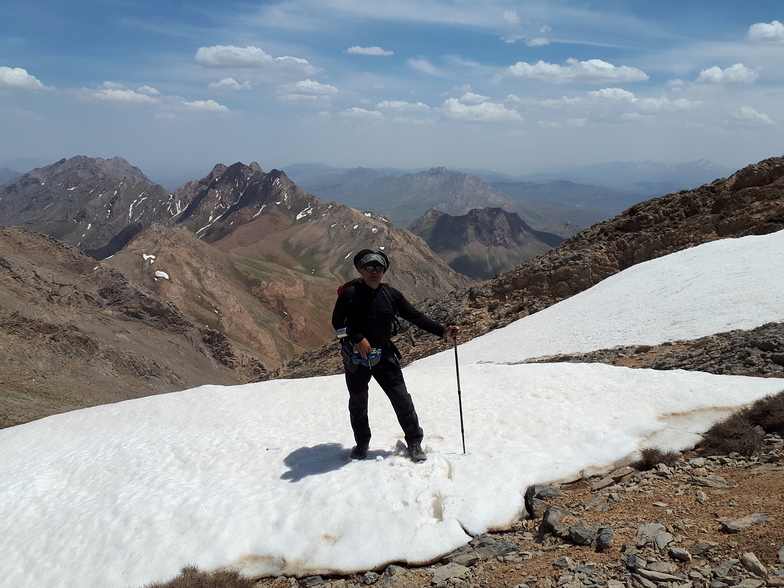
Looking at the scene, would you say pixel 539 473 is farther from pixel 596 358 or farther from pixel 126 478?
pixel 596 358

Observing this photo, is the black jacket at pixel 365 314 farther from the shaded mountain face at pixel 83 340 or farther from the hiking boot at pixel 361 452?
the shaded mountain face at pixel 83 340

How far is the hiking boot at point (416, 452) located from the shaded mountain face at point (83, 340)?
840 inches

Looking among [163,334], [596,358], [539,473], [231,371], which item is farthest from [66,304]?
[539,473]

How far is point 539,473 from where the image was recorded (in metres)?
7.21

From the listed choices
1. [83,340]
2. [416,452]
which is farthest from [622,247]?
[83,340]

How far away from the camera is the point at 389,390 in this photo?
25.4ft

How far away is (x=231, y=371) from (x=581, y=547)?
7526 cm

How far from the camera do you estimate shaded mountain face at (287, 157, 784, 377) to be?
94.2 feet

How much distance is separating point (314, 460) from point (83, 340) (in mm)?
48458

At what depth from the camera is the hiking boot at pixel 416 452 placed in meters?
7.74

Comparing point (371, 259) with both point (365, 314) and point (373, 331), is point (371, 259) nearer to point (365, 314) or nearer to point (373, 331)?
point (365, 314)

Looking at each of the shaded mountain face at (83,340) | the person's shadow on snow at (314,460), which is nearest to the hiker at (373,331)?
the person's shadow on snow at (314,460)

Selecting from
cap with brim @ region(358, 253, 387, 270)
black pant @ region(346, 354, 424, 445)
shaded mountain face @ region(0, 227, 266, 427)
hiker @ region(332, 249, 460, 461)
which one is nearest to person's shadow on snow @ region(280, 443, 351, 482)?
black pant @ region(346, 354, 424, 445)

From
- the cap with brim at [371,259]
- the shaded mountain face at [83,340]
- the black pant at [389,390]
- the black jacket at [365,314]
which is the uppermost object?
the cap with brim at [371,259]
